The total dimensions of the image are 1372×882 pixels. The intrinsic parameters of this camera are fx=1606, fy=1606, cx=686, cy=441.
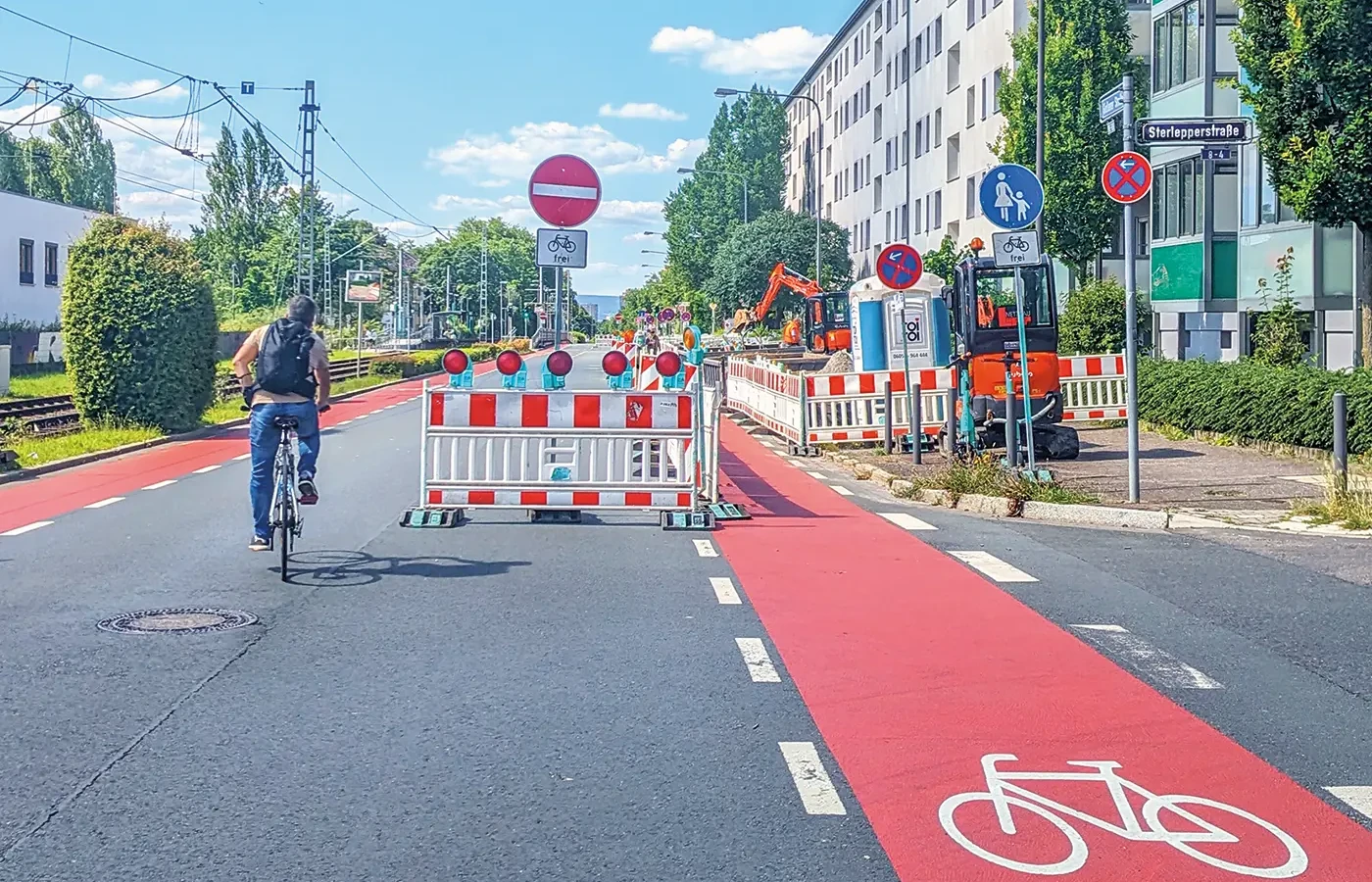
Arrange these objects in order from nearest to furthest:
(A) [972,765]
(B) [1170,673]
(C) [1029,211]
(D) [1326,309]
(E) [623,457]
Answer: (A) [972,765] → (B) [1170,673] → (E) [623,457] → (C) [1029,211] → (D) [1326,309]

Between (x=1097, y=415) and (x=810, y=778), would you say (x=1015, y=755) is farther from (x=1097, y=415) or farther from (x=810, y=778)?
(x=1097, y=415)

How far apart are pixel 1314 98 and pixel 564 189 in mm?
11569

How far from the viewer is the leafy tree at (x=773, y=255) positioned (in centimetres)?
7856

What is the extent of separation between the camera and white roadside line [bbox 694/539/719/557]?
11.6m

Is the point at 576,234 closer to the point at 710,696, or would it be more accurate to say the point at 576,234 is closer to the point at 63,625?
the point at 63,625

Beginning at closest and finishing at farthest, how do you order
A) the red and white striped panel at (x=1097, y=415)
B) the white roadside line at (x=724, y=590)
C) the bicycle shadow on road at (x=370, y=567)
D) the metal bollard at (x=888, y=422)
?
the white roadside line at (x=724, y=590) → the bicycle shadow on road at (x=370, y=567) → the metal bollard at (x=888, y=422) → the red and white striped panel at (x=1097, y=415)

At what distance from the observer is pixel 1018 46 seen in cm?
4003

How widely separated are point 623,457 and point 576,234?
75.3 inches

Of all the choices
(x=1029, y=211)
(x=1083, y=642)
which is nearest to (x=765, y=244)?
(x=1029, y=211)

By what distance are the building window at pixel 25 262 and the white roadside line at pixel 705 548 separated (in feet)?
174

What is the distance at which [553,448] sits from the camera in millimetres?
13320

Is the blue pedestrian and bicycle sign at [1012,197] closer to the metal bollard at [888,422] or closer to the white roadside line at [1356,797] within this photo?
the metal bollard at [888,422]

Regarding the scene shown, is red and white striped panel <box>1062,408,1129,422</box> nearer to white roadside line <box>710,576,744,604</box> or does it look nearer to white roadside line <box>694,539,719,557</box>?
white roadside line <box>694,539,719,557</box>

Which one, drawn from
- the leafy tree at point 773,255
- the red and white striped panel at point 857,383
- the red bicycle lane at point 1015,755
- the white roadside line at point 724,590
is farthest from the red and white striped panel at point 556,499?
the leafy tree at point 773,255
